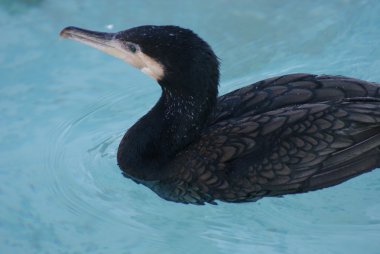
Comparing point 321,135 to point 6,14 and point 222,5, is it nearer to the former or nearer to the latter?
point 222,5

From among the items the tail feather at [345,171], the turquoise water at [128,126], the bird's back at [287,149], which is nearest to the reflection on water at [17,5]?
the turquoise water at [128,126]

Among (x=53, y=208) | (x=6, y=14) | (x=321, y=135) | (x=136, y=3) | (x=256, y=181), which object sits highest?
(x=136, y=3)

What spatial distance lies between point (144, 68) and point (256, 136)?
0.76 meters

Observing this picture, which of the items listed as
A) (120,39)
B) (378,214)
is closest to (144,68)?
(120,39)

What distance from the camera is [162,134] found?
15.2 feet

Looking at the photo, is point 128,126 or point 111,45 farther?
point 128,126

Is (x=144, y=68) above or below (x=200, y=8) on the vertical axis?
below

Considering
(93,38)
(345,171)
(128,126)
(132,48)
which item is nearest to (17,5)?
(128,126)

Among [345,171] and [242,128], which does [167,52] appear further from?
[345,171]

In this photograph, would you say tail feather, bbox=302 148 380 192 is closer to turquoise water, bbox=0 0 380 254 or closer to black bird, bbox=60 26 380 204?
black bird, bbox=60 26 380 204

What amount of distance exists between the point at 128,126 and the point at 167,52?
143 cm

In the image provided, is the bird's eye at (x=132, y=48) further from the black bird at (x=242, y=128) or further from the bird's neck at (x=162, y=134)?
the bird's neck at (x=162, y=134)

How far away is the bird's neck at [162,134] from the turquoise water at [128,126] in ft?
0.75

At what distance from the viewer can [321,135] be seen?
4.31 m
